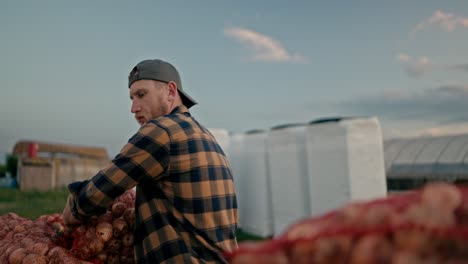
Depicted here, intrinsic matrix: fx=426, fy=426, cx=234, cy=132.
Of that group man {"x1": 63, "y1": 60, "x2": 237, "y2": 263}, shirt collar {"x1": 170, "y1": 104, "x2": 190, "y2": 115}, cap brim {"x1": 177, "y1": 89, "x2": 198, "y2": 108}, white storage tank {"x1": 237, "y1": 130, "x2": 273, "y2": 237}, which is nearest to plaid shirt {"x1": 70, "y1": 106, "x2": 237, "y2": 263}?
man {"x1": 63, "y1": 60, "x2": 237, "y2": 263}

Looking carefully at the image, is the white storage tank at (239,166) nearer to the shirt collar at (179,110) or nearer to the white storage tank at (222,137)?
the white storage tank at (222,137)

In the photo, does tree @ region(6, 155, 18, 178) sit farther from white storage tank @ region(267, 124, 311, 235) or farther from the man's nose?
the man's nose

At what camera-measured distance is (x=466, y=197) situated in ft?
1.57

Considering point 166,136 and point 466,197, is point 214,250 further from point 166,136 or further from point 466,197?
point 466,197

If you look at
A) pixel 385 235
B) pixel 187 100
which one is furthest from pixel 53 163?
pixel 385 235

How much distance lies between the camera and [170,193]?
155 centimetres

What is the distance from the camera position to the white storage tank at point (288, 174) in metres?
7.25

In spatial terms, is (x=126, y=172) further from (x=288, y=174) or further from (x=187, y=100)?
(x=288, y=174)

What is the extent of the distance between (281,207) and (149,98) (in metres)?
6.12

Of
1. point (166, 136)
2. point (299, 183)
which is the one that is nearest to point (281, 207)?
point (299, 183)

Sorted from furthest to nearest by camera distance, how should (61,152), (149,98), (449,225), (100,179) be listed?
(61,152) < (149,98) < (100,179) < (449,225)

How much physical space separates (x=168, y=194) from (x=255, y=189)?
6899 mm

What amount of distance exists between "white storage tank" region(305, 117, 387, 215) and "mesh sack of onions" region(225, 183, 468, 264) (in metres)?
5.93

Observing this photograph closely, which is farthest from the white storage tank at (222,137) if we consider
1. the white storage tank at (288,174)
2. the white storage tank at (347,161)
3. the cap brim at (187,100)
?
the cap brim at (187,100)
